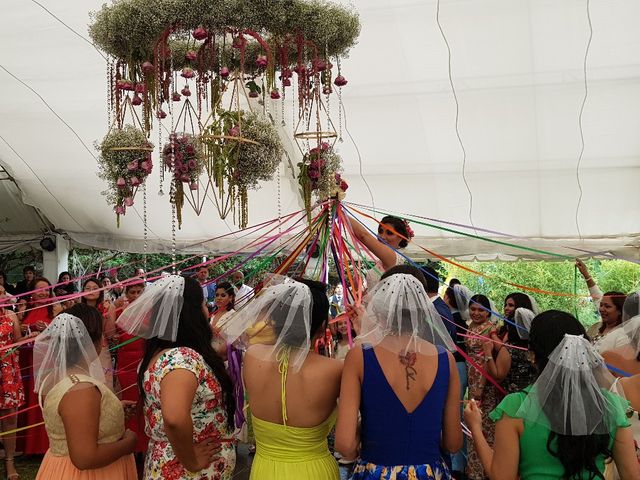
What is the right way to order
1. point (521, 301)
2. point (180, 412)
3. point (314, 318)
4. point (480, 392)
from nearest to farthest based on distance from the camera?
1. point (180, 412)
2. point (314, 318)
3. point (480, 392)
4. point (521, 301)

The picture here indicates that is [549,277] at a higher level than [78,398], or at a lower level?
lower

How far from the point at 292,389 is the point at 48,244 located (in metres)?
7.99

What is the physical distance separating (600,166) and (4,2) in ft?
16.4

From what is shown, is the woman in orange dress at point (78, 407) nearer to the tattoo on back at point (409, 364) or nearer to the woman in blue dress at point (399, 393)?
the woman in blue dress at point (399, 393)

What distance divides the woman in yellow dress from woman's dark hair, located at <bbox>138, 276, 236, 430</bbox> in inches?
5.9

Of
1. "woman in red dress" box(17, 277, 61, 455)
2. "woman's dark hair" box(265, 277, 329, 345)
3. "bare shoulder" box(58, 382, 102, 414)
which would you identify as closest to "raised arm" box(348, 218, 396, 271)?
"woman's dark hair" box(265, 277, 329, 345)

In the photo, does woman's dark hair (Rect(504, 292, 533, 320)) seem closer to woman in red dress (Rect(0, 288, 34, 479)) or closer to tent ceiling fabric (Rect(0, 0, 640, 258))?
tent ceiling fabric (Rect(0, 0, 640, 258))

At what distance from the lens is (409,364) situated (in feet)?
8.25

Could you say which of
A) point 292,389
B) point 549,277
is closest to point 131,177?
point 292,389

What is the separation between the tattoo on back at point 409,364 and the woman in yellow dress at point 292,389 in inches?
9.9

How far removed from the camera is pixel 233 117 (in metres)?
3.69

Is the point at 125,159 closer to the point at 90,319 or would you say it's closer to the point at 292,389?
the point at 90,319

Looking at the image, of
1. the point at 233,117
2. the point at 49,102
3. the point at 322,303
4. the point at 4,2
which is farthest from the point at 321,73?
the point at 49,102

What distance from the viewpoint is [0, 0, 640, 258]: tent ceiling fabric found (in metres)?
5.27
